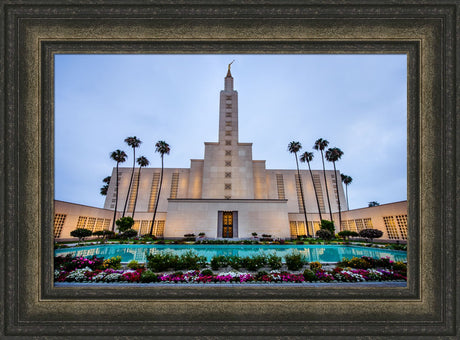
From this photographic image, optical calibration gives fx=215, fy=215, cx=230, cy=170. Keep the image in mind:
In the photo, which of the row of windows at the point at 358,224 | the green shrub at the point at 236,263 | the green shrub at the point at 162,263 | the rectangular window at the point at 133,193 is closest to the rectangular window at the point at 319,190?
the row of windows at the point at 358,224

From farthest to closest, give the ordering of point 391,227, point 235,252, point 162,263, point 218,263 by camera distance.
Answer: point 391,227, point 235,252, point 218,263, point 162,263

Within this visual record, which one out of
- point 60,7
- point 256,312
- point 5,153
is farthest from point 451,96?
point 5,153

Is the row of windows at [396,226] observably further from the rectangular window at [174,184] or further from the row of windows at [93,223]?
the row of windows at [93,223]

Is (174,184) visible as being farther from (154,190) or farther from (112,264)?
(112,264)

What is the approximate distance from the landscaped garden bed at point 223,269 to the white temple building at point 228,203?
2058 cm

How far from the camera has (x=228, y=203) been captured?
32281 mm

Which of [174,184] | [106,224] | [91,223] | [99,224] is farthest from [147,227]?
[174,184]

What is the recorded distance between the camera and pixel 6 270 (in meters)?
3.65

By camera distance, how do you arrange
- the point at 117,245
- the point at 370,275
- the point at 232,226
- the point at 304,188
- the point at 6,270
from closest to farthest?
1. the point at 6,270
2. the point at 370,275
3. the point at 117,245
4. the point at 232,226
5. the point at 304,188

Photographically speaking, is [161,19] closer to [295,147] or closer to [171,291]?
[171,291]

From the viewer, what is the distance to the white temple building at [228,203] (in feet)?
93.0

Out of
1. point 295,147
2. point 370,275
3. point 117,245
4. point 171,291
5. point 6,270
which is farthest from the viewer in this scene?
point 295,147

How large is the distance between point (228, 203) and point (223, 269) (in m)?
22.3

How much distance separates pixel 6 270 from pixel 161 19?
5107 millimetres
